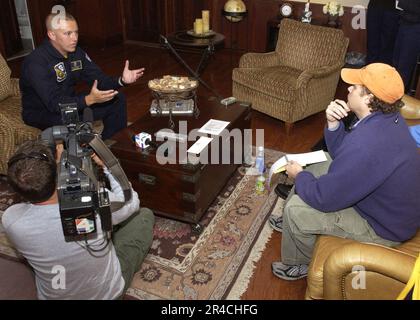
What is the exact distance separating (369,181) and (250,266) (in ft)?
3.05

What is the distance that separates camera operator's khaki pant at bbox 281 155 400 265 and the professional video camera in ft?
3.11

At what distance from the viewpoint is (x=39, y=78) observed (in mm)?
2947

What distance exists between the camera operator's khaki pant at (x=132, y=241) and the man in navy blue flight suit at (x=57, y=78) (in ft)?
3.34

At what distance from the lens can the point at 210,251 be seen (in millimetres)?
2529

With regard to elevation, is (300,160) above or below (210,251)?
above

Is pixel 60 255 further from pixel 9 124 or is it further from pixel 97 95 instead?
pixel 9 124

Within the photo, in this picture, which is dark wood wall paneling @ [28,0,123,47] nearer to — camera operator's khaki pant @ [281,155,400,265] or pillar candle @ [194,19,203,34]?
pillar candle @ [194,19,203,34]

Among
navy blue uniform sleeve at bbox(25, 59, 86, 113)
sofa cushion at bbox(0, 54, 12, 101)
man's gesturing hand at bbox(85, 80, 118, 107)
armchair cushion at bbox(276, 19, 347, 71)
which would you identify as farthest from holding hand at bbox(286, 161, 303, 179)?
sofa cushion at bbox(0, 54, 12, 101)

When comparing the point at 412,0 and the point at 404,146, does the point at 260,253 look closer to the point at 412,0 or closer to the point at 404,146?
the point at 404,146

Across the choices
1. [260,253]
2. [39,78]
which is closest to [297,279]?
[260,253]

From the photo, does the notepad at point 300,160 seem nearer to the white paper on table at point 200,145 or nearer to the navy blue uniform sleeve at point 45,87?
the white paper on table at point 200,145

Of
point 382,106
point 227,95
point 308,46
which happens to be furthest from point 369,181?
point 227,95

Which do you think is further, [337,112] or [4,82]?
[4,82]

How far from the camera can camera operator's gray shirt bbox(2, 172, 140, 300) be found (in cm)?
154
